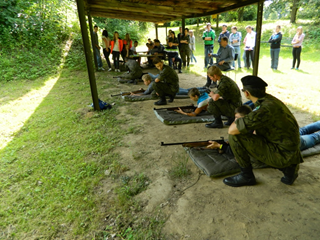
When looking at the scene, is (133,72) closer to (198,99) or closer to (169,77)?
(169,77)

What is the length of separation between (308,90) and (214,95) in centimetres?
403

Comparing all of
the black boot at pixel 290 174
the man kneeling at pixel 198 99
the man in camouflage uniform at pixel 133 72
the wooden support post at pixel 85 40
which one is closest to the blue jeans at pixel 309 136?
the black boot at pixel 290 174

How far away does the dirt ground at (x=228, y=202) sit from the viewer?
78.7 inches

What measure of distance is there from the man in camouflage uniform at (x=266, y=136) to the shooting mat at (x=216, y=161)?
0.26m

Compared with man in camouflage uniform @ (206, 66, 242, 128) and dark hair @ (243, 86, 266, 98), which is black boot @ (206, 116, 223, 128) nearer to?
man in camouflage uniform @ (206, 66, 242, 128)

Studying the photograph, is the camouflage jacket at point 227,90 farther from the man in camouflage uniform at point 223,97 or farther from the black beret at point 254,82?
the black beret at point 254,82

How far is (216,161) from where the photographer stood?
3020mm

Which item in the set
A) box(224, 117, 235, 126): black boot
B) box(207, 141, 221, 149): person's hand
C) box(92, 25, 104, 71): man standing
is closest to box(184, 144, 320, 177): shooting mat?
box(207, 141, 221, 149): person's hand

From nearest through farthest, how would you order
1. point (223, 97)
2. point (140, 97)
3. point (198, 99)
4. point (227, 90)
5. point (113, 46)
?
point (227, 90) → point (223, 97) → point (198, 99) → point (140, 97) → point (113, 46)

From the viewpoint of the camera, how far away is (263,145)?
242 centimetres

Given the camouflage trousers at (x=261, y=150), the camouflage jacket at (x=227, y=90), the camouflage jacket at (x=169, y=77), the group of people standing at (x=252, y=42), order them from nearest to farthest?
the camouflage trousers at (x=261, y=150) → the camouflage jacket at (x=227, y=90) → the camouflage jacket at (x=169, y=77) → the group of people standing at (x=252, y=42)

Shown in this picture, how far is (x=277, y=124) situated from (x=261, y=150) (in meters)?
0.35

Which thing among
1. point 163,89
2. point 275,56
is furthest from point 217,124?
point 275,56

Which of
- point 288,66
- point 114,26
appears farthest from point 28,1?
point 288,66
